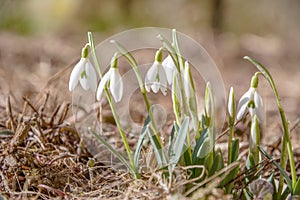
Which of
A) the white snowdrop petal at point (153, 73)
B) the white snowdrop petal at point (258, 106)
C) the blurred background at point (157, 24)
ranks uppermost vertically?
the white snowdrop petal at point (153, 73)

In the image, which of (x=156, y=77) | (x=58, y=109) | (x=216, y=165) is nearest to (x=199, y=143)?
(x=216, y=165)

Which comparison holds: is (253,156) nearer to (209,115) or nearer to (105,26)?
(209,115)

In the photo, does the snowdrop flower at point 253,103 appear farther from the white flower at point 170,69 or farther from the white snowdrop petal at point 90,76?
the white snowdrop petal at point 90,76

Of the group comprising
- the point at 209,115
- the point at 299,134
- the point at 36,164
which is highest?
the point at 209,115

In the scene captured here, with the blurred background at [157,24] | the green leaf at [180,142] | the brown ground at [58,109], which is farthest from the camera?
the blurred background at [157,24]

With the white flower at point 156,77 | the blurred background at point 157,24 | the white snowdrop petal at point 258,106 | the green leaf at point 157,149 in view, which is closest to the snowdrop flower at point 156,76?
the white flower at point 156,77

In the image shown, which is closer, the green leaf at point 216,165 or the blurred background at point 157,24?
the green leaf at point 216,165

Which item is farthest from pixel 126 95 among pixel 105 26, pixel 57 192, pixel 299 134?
pixel 105 26

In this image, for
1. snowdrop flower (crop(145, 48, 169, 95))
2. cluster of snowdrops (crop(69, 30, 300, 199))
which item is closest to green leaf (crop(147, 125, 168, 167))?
cluster of snowdrops (crop(69, 30, 300, 199))
